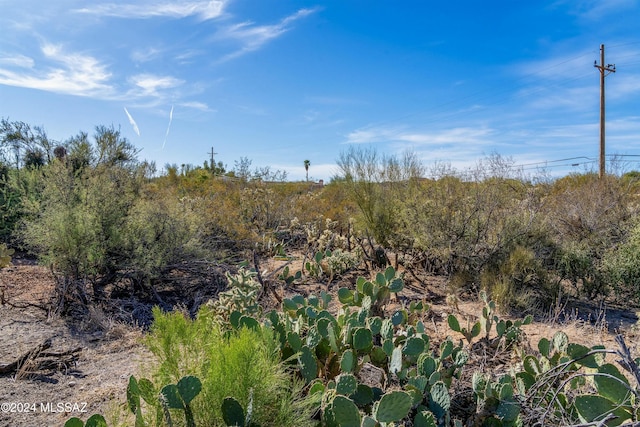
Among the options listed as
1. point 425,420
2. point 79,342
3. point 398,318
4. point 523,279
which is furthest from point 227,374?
point 523,279

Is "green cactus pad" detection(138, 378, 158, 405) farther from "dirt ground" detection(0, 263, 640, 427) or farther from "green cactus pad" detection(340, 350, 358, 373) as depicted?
"green cactus pad" detection(340, 350, 358, 373)

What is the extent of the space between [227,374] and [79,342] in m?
3.71

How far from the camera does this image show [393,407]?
2.15 meters

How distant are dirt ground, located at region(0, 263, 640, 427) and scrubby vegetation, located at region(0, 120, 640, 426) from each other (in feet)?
1.18

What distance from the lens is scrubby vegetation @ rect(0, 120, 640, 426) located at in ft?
7.41

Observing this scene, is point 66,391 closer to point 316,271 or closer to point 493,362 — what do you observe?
point 493,362

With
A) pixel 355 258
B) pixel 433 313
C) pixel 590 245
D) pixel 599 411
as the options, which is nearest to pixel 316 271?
pixel 355 258

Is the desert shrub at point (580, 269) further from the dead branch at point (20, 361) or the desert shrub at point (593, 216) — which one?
the dead branch at point (20, 361)

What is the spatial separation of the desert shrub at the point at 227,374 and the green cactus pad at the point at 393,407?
0.41m

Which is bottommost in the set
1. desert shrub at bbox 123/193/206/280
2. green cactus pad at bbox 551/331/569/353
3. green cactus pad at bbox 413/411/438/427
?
green cactus pad at bbox 413/411/438/427

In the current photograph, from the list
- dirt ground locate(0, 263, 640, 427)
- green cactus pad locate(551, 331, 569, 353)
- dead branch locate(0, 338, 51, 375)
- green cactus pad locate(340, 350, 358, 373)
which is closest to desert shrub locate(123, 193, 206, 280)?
dirt ground locate(0, 263, 640, 427)

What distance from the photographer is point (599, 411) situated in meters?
2.20

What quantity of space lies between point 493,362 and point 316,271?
4.29 meters

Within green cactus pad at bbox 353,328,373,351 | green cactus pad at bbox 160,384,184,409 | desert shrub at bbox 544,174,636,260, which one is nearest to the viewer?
green cactus pad at bbox 160,384,184,409
